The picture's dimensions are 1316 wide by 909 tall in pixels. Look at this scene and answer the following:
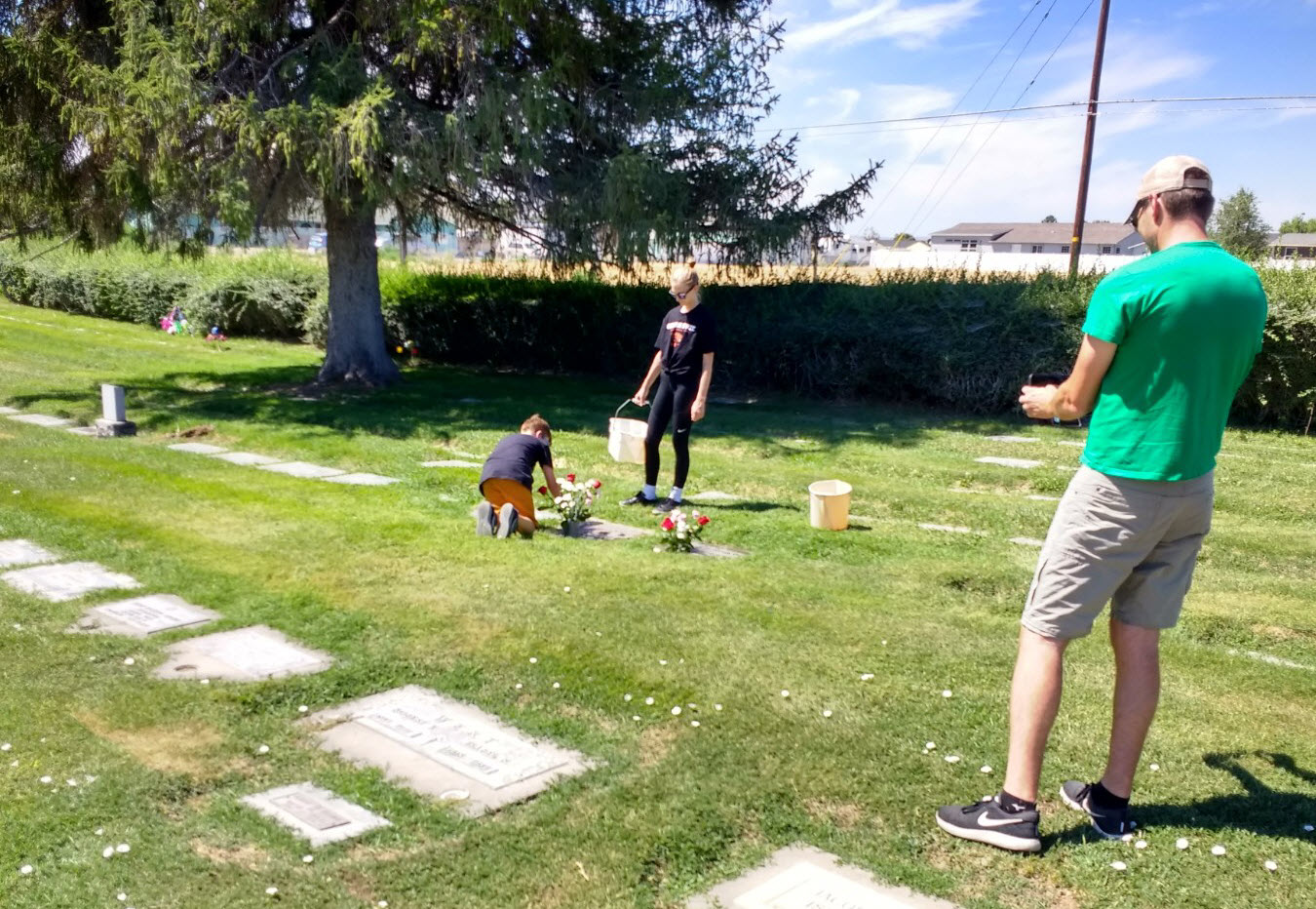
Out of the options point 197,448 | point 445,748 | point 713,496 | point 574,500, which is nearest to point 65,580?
point 574,500

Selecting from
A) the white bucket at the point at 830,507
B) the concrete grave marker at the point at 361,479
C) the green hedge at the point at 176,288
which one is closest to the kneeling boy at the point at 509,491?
the white bucket at the point at 830,507

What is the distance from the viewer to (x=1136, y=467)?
2.84 metres

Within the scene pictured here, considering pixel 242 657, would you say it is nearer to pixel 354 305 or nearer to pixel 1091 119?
pixel 354 305

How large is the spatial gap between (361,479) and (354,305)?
5.94 metres

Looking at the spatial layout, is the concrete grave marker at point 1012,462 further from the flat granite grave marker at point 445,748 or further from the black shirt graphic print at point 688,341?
the flat granite grave marker at point 445,748

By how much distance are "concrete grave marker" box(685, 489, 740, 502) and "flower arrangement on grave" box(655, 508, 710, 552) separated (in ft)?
4.98

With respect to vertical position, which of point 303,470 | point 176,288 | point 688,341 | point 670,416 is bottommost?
point 303,470

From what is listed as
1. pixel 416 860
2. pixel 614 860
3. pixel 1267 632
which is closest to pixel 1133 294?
pixel 614 860

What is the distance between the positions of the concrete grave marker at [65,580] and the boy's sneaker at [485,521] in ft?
6.15

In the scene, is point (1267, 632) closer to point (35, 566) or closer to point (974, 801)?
point (974, 801)

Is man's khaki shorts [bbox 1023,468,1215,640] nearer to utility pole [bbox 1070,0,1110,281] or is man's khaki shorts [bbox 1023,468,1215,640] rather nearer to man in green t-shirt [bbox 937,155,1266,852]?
man in green t-shirt [bbox 937,155,1266,852]

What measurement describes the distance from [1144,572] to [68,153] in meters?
12.8

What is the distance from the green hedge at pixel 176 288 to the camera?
1994 cm

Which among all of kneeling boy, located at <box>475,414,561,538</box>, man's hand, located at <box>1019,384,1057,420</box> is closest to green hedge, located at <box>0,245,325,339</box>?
kneeling boy, located at <box>475,414,561,538</box>
